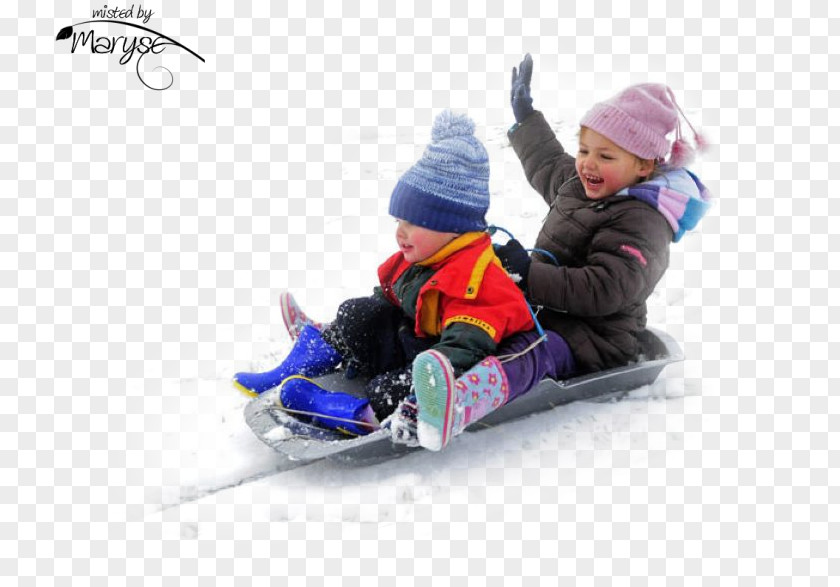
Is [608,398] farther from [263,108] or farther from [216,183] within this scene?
[263,108]

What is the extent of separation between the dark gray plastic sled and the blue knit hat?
0.64 m

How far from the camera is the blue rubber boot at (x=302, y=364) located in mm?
2596

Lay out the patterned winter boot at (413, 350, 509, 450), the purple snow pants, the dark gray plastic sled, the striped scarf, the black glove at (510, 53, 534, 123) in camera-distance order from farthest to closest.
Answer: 1. the black glove at (510, 53, 534, 123)
2. the striped scarf
3. the purple snow pants
4. the dark gray plastic sled
5. the patterned winter boot at (413, 350, 509, 450)

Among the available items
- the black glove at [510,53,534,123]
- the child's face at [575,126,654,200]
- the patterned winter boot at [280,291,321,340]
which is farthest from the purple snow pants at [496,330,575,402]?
the black glove at [510,53,534,123]

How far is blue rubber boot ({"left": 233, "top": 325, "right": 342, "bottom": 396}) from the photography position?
260cm

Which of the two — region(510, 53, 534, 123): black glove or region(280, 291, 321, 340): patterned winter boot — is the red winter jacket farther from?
region(510, 53, 534, 123): black glove

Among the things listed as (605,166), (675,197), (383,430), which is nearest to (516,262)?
(605,166)

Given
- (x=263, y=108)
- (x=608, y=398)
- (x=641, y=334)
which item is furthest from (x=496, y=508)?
(x=263, y=108)

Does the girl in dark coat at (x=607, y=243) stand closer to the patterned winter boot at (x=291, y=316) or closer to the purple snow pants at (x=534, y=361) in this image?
the purple snow pants at (x=534, y=361)

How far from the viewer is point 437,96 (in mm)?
6078

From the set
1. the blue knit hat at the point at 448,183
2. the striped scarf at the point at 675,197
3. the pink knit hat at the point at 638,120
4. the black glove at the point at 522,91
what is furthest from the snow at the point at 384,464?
the black glove at the point at 522,91

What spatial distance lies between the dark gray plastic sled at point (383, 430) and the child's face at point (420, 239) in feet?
1.88

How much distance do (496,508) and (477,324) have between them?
21.5 inches

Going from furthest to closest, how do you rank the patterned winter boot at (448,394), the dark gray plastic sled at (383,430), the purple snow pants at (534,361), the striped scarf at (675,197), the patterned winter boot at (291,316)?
the patterned winter boot at (291,316)
the striped scarf at (675,197)
the purple snow pants at (534,361)
the dark gray plastic sled at (383,430)
the patterned winter boot at (448,394)
